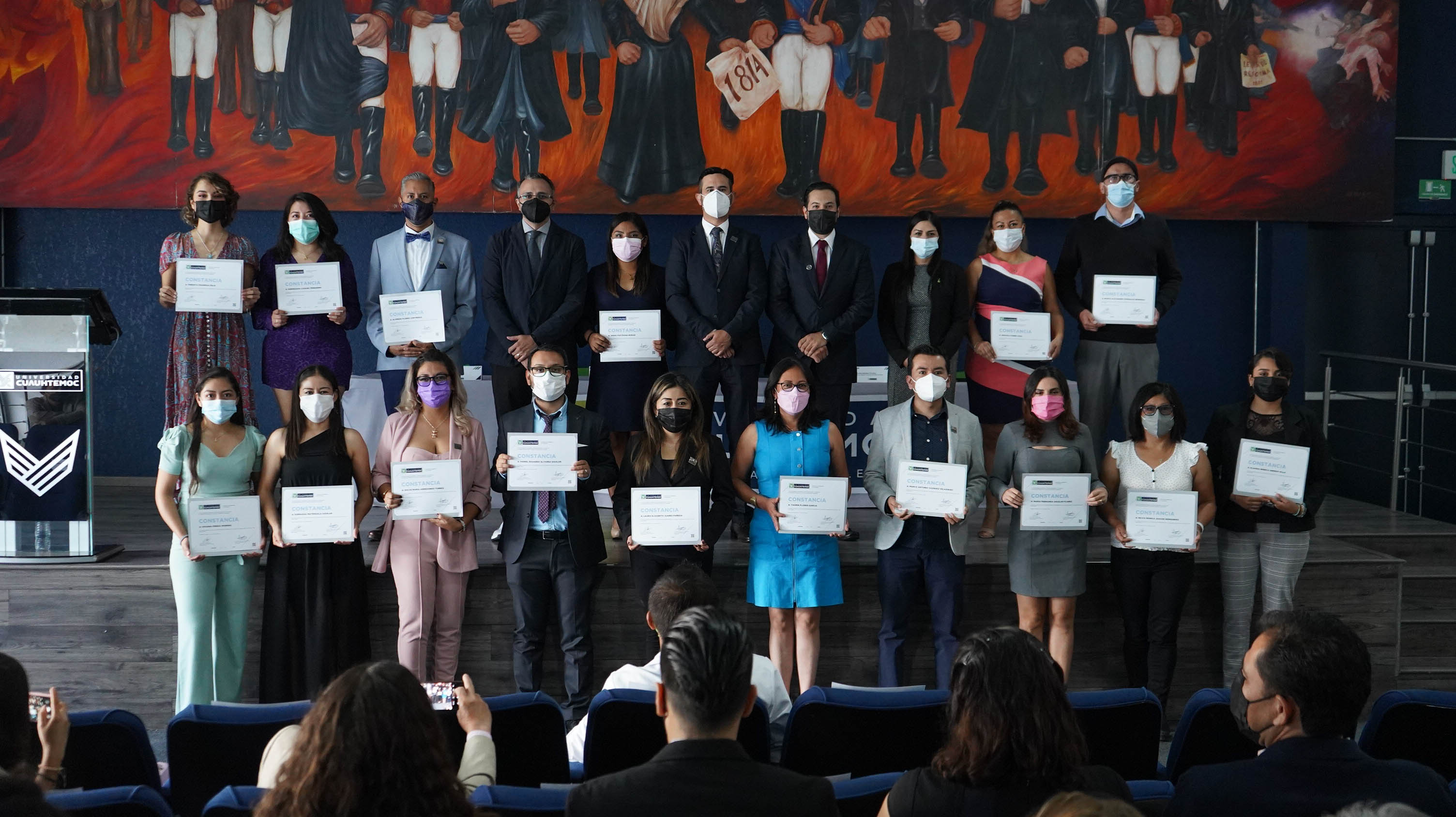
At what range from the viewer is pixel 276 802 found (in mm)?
1954

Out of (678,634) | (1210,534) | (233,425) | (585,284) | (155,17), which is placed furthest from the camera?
(155,17)

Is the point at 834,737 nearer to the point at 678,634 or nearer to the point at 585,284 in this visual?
the point at 678,634

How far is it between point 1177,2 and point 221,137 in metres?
6.51

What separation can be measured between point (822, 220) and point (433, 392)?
1.96 metres

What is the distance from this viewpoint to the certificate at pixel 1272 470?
16.8 ft

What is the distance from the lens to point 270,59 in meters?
8.00

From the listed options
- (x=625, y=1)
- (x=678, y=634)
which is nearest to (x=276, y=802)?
(x=678, y=634)

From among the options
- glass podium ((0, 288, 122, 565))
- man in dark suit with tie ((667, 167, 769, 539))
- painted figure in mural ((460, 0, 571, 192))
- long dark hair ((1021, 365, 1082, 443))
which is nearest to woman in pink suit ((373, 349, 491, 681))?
man in dark suit with tie ((667, 167, 769, 539))

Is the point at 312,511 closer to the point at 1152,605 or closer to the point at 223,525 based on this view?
the point at 223,525

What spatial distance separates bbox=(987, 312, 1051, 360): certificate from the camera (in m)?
5.63

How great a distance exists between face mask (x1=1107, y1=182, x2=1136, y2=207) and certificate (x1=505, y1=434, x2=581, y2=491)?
2.87 m

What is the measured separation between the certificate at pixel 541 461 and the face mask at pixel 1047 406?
191 centimetres

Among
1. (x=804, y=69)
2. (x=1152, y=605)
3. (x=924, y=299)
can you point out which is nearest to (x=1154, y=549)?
(x=1152, y=605)

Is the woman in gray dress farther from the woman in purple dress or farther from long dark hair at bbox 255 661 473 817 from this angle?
long dark hair at bbox 255 661 473 817
